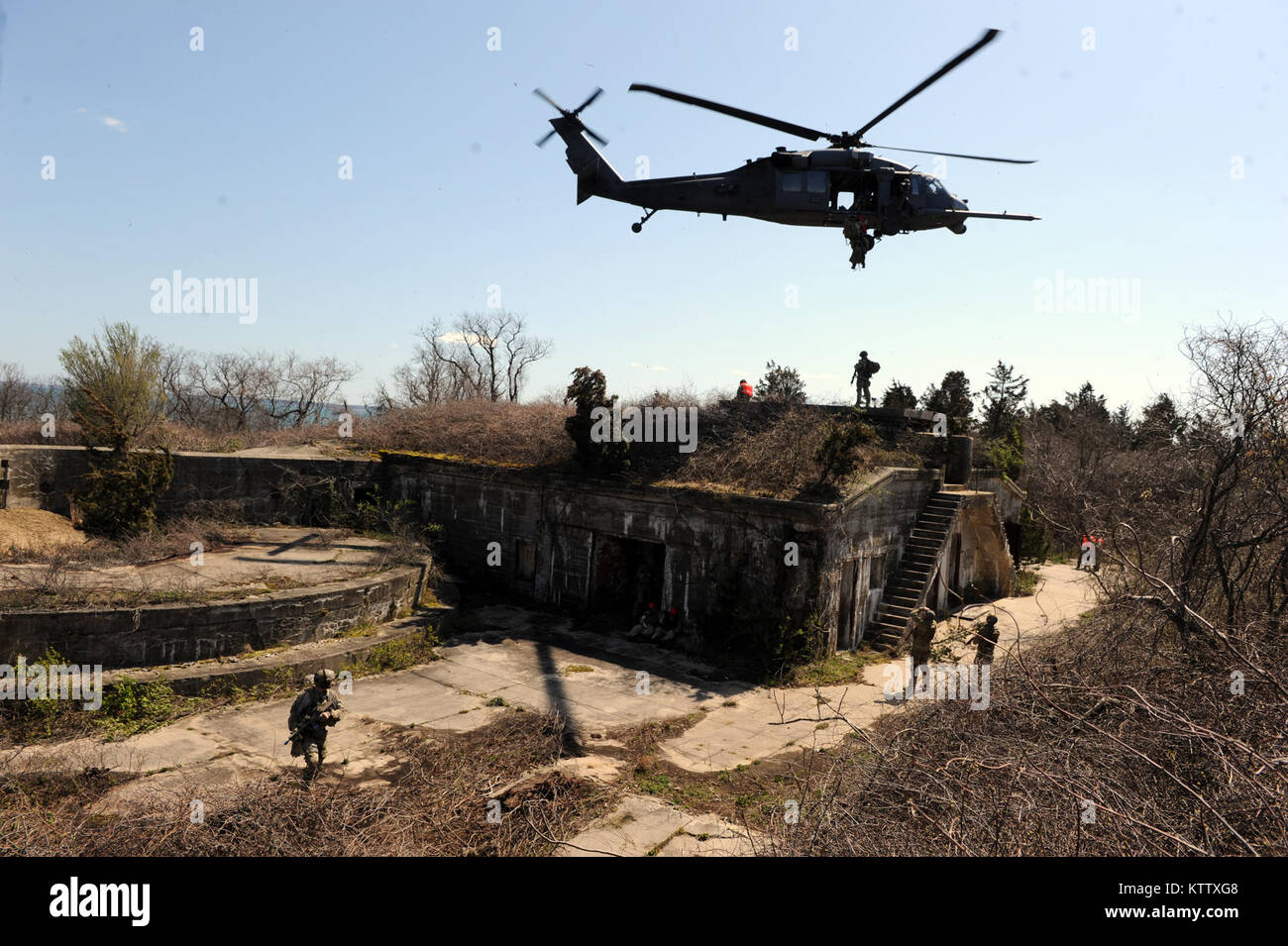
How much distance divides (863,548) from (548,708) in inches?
274

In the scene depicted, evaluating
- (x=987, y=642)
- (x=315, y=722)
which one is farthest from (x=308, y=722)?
(x=987, y=642)

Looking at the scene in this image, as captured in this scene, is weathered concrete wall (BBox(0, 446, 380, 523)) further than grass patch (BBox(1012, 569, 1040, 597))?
No

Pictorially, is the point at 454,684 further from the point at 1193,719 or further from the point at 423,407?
the point at 423,407

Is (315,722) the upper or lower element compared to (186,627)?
lower

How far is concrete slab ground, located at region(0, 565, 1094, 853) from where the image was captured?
8086 millimetres

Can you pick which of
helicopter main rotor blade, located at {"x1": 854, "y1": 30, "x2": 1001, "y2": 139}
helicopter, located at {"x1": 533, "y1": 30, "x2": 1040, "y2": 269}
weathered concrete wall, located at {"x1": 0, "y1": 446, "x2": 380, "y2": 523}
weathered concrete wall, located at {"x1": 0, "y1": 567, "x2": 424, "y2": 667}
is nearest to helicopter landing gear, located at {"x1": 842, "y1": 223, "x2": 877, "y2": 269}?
helicopter, located at {"x1": 533, "y1": 30, "x2": 1040, "y2": 269}

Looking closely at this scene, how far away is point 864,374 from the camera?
57.2 feet

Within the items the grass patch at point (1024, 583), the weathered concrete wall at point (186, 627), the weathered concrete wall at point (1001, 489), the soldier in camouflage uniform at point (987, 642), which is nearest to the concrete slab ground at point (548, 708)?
the soldier in camouflage uniform at point (987, 642)

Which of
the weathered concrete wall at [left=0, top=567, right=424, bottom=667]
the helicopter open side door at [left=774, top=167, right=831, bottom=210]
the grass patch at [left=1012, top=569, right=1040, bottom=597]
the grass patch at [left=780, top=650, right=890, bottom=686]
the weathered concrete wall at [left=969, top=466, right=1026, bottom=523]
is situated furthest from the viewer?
the grass patch at [left=1012, top=569, right=1040, bottom=597]

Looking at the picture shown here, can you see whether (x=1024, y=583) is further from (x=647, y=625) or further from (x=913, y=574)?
(x=647, y=625)

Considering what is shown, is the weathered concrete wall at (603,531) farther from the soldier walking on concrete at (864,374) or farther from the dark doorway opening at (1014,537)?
the dark doorway opening at (1014,537)

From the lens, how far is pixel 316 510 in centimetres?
1784

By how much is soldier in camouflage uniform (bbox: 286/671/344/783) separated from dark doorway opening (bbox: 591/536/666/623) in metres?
8.04

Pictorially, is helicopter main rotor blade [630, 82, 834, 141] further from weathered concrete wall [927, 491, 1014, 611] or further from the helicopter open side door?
weathered concrete wall [927, 491, 1014, 611]
